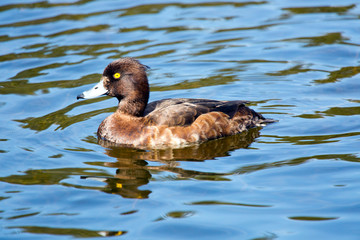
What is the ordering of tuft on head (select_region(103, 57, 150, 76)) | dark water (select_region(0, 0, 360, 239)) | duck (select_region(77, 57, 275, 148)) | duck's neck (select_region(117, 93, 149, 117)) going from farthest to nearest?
duck's neck (select_region(117, 93, 149, 117)), tuft on head (select_region(103, 57, 150, 76)), duck (select_region(77, 57, 275, 148)), dark water (select_region(0, 0, 360, 239))

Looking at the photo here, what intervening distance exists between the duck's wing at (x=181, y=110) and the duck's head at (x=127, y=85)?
235 mm

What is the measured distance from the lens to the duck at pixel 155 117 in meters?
8.30

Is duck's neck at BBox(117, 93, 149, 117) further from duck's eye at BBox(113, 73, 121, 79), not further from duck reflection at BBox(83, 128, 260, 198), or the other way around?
duck reflection at BBox(83, 128, 260, 198)

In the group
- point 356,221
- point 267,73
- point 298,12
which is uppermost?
point 298,12

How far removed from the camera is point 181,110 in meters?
8.40

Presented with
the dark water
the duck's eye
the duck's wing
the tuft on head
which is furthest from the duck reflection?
the tuft on head

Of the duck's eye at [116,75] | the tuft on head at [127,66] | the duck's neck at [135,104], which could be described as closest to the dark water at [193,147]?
the duck's neck at [135,104]

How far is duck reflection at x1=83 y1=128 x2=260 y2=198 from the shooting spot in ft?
22.9

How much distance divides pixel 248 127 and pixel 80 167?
2701 mm

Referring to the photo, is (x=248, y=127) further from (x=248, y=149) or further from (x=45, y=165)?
(x=45, y=165)

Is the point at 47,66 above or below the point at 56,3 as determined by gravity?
below

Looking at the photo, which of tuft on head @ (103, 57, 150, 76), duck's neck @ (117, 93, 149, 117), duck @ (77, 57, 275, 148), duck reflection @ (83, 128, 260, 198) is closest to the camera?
duck reflection @ (83, 128, 260, 198)

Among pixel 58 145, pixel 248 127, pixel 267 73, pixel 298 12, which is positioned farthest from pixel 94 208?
pixel 298 12

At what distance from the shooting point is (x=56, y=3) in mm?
15648
